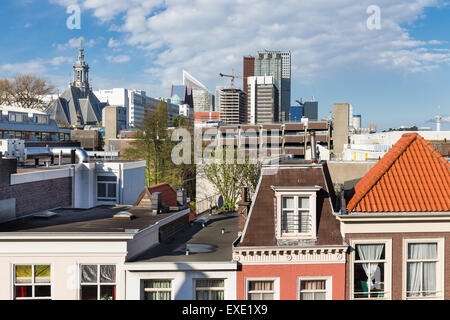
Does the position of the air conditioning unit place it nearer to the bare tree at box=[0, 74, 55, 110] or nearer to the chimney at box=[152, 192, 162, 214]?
the chimney at box=[152, 192, 162, 214]

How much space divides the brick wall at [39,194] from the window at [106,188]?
7.84 feet

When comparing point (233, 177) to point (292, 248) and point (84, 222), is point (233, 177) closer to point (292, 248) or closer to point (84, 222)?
point (84, 222)

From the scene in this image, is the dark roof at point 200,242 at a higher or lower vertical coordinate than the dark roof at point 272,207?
lower

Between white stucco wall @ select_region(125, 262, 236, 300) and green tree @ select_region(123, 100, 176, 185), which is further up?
green tree @ select_region(123, 100, 176, 185)

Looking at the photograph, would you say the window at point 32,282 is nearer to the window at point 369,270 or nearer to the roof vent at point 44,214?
the roof vent at point 44,214

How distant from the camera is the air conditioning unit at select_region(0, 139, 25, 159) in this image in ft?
73.5

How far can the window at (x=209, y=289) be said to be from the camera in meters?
14.7

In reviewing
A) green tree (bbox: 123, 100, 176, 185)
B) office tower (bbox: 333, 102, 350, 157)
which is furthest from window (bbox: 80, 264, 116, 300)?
office tower (bbox: 333, 102, 350, 157)

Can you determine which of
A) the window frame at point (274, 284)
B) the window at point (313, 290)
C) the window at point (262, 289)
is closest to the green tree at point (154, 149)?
the window at point (262, 289)

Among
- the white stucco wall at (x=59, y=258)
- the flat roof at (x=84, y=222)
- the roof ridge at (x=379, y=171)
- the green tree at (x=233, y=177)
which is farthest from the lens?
the green tree at (x=233, y=177)

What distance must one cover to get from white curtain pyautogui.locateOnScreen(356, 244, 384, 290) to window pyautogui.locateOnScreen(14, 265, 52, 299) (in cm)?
1132

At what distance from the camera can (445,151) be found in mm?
39094

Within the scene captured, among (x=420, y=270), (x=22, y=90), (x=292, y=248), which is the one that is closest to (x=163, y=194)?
(x=292, y=248)
